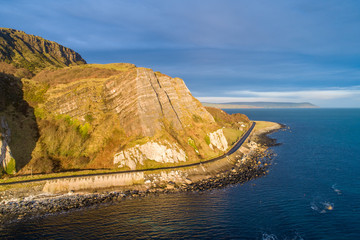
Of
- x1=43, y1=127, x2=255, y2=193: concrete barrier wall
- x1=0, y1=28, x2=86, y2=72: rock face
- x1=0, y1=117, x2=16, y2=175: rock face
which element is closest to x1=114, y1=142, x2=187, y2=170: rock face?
x1=43, y1=127, x2=255, y2=193: concrete barrier wall

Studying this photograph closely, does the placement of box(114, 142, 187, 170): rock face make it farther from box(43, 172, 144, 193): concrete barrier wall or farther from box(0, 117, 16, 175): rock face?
box(0, 117, 16, 175): rock face

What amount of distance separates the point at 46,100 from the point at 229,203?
73788 millimetres

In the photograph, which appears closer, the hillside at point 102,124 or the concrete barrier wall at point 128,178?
the concrete barrier wall at point 128,178

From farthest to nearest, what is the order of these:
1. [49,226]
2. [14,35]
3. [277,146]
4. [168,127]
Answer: [14,35], [277,146], [168,127], [49,226]

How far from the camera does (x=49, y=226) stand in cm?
3541

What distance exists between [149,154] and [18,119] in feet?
146

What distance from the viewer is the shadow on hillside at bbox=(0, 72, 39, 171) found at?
187 feet

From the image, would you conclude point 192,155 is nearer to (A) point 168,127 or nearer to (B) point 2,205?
(A) point 168,127

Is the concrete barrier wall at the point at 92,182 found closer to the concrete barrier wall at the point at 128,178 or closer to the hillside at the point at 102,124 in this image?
the concrete barrier wall at the point at 128,178

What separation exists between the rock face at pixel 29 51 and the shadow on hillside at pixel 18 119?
178ft

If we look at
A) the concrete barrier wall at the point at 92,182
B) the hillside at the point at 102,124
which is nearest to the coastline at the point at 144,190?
the concrete barrier wall at the point at 92,182

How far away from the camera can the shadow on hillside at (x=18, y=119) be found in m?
56.9

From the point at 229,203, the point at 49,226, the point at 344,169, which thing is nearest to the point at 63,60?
the point at 49,226

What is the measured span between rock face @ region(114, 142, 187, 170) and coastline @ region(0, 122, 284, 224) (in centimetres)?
551
